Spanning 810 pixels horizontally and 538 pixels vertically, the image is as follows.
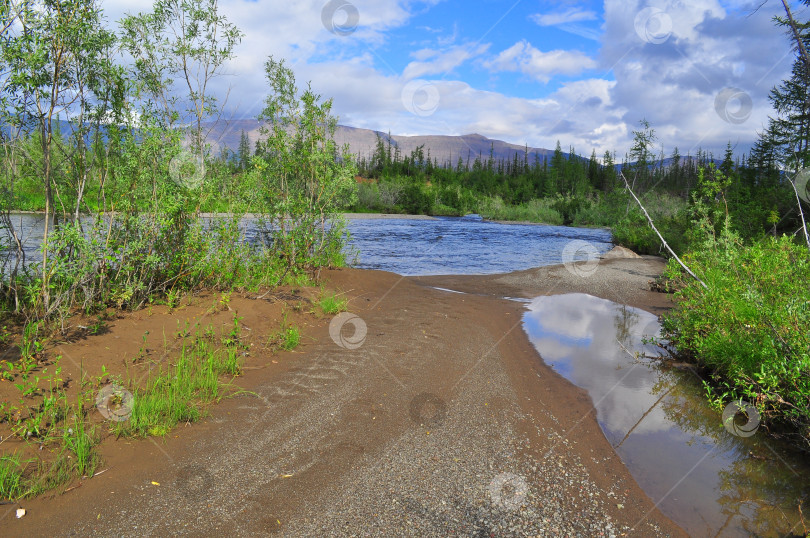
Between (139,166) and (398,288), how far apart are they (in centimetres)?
724

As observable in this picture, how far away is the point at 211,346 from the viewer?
6.45m

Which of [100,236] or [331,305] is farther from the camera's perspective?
[331,305]

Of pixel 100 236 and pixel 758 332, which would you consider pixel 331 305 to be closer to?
pixel 100 236

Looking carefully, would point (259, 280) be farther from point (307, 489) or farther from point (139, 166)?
point (307, 489)

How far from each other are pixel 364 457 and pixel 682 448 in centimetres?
361

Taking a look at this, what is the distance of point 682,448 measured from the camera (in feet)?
17.2


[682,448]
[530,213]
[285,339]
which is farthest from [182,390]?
[530,213]

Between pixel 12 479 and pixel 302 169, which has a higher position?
pixel 302 169

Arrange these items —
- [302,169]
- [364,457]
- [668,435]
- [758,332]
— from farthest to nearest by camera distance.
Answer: [302,169], [758,332], [668,435], [364,457]

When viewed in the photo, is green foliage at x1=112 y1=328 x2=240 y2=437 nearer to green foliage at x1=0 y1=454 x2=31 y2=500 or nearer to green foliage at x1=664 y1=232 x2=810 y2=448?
green foliage at x1=0 y1=454 x2=31 y2=500

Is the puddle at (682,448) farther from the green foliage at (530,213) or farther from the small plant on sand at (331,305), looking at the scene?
the green foliage at (530,213)

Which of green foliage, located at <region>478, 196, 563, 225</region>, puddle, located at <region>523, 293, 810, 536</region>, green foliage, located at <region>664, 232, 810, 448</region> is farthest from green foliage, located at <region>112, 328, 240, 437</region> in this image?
green foliage, located at <region>478, 196, 563, 225</region>

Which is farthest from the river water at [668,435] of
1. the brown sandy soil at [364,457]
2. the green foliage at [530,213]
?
the green foliage at [530,213]

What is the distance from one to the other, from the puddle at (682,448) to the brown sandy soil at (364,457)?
12.4 inches
